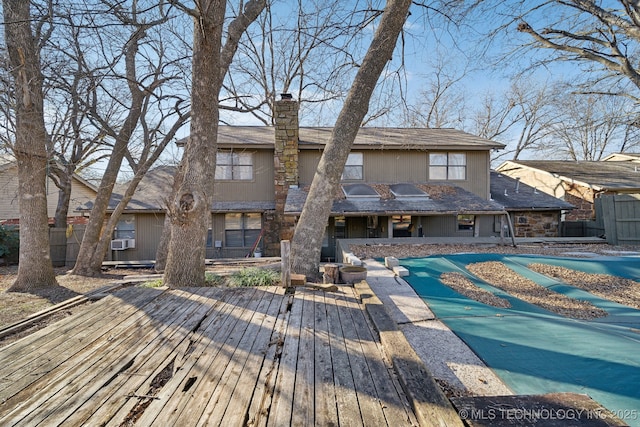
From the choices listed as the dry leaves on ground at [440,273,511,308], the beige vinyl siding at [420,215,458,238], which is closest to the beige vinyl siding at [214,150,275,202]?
the beige vinyl siding at [420,215,458,238]

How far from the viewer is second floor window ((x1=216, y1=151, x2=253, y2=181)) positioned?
507 inches

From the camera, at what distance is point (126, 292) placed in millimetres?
4551

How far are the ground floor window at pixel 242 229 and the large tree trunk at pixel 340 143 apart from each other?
7.19 metres

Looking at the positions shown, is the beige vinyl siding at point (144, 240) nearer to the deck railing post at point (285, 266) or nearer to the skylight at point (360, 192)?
the skylight at point (360, 192)

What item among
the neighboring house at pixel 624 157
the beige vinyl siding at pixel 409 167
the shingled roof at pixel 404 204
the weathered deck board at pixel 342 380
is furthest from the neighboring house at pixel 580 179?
the weathered deck board at pixel 342 380

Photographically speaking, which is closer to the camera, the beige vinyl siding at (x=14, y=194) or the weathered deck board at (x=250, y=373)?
the weathered deck board at (x=250, y=373)

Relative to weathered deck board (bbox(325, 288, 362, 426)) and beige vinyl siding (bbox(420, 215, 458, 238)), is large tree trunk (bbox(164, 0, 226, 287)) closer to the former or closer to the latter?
weathered deck board (bbox(325, 288, 362, 426))

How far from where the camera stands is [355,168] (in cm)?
1349

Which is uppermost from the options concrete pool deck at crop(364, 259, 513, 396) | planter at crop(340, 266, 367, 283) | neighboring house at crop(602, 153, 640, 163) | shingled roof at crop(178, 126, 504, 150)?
neighboring house at crop(602, 153, 640, 163)

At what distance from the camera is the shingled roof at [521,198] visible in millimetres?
13430

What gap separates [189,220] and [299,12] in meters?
5.70

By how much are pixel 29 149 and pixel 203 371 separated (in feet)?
24.1

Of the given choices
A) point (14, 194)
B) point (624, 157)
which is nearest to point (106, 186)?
point (14, 194)

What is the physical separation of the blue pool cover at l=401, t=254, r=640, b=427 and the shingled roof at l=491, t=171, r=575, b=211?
8.86 metres
